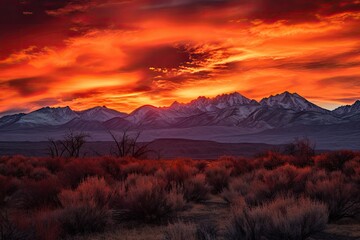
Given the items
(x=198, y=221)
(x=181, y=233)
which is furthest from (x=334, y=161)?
(x=181, y=233)

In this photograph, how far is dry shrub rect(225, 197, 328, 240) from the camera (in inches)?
242

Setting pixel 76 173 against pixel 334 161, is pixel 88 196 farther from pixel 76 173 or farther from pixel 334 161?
pixel 334 161

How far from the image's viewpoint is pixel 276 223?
6332 mm

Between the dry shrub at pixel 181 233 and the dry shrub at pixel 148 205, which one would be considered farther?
the dry shrub at pixel 148 205

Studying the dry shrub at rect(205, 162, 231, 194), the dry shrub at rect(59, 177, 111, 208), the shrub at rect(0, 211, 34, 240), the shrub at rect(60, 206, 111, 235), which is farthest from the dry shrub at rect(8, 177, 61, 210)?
the dry shrub at rect(205, 162, 231, 194)

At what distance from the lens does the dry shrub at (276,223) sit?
20.2 feet

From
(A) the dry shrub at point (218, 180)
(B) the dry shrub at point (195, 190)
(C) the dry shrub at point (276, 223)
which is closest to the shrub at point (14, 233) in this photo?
(C) the dry shrub at point (276, 223)

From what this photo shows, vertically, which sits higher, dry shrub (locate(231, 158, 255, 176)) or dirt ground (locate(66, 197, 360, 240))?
dry shrub (locate(231, 158, 255, 176))

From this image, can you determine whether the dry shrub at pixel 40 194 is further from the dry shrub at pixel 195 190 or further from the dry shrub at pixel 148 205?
the dry shrub at pixel 195 190

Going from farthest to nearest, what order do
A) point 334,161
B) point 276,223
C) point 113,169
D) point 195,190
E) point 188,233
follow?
point 334,161 < point 113,169 < point 195,190 < point 276,223 < point 188,233

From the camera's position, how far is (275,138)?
166375 millimetres

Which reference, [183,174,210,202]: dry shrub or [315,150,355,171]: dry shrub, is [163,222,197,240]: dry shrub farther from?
[315,150,355,171]: dry shrub

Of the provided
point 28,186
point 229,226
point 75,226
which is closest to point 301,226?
point 229,226

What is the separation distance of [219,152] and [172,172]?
97.7m
